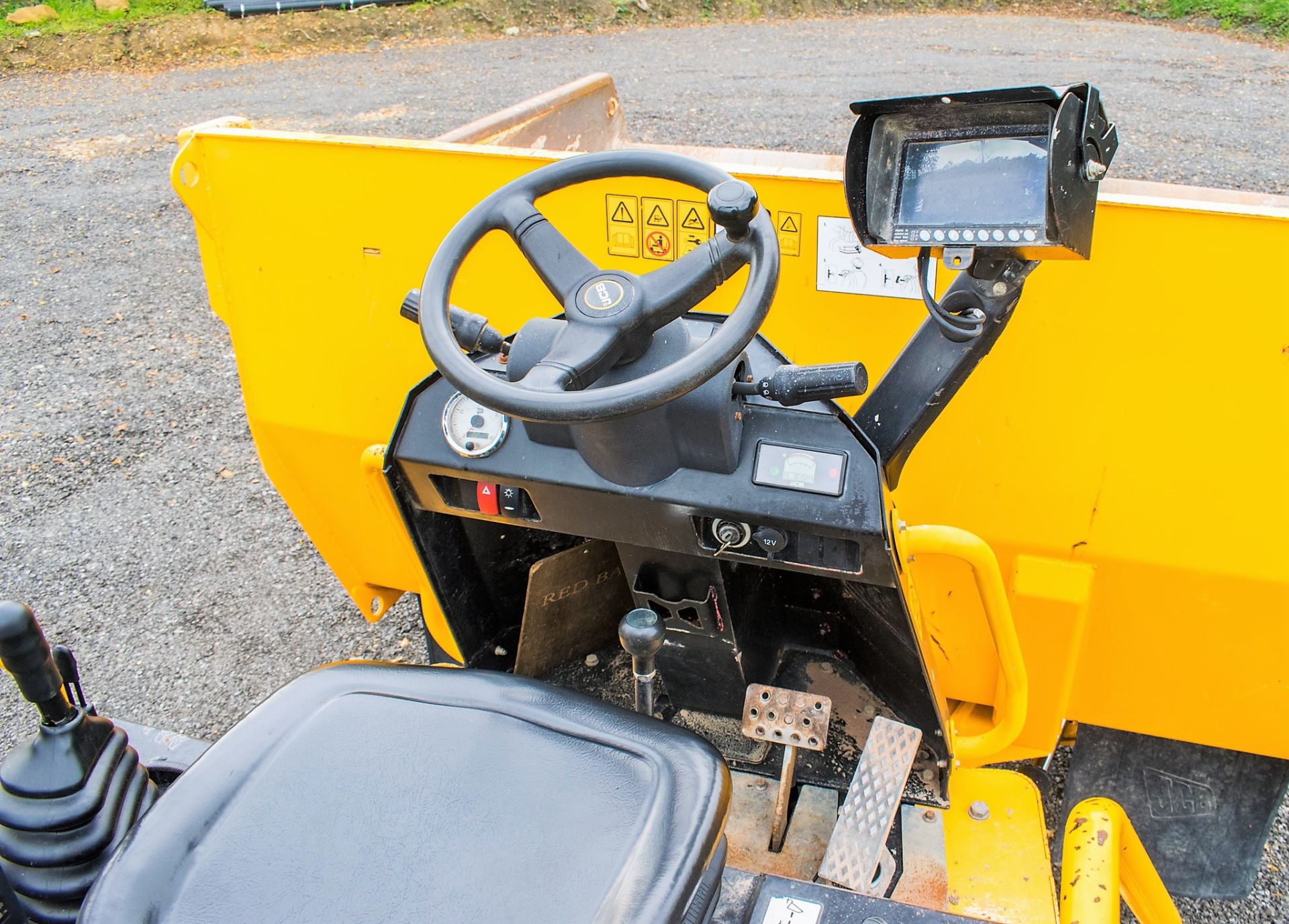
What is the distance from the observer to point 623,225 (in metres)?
1.93

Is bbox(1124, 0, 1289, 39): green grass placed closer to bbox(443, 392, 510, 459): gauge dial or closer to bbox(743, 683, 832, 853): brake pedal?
bbox(743, 683, 832, 853): brake pedal

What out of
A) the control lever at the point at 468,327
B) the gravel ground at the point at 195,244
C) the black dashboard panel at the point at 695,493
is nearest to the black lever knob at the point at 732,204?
the black dashboard panel at the point at 695,493

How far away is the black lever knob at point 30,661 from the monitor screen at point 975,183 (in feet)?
4.53

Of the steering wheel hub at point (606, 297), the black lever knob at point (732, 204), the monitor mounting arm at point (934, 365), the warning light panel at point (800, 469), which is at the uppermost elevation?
the black lever knob at point (732, 204)

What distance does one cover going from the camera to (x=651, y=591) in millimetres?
1818

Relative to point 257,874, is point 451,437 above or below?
above

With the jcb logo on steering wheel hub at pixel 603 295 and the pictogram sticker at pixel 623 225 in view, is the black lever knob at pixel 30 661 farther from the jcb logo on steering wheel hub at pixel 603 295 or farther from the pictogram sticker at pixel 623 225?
the pictogram sticker at pixel 623 225

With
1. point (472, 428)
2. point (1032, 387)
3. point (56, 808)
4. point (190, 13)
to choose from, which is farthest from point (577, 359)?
point (190, 13)

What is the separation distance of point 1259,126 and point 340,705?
26.9 feet

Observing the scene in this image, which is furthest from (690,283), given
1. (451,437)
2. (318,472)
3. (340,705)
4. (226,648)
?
(226,648)

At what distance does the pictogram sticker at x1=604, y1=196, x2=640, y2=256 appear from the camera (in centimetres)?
191

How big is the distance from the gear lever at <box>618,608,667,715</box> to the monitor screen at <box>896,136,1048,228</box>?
703 millimetres

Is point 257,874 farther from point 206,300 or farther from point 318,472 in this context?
point 206,300

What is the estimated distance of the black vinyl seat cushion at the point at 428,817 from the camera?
1.16 meters
